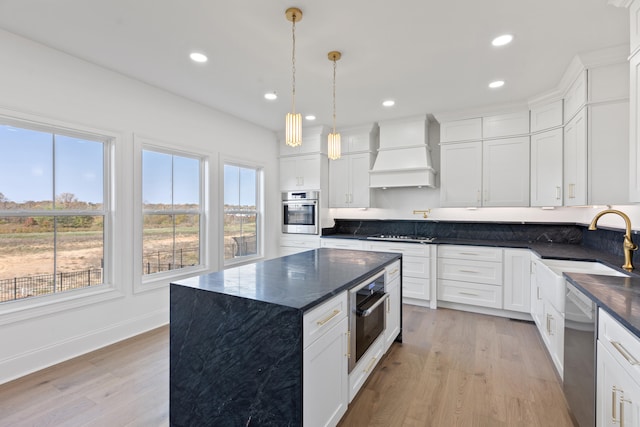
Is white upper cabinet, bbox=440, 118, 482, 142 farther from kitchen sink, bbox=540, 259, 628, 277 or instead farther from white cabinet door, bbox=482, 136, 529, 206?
kitchen sink, bbox=540, 259, 628, 277

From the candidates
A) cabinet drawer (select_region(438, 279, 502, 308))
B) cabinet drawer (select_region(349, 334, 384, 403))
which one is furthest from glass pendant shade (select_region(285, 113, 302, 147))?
cabinet drawer (select_region(438, 279, 502, 308))

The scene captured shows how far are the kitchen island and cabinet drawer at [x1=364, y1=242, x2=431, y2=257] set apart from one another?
238 cm

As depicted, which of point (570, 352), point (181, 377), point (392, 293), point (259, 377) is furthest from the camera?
point (392, 293)

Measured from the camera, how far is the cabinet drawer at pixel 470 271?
3.67 meters

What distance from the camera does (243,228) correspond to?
15.2ft

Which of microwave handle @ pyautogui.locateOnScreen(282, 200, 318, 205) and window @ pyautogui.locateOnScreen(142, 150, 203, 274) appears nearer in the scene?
window @ pyautogui.locateOnScreen(142, 150, 203, 274)

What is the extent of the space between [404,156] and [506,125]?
1326 millimetres

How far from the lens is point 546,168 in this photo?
3523mm

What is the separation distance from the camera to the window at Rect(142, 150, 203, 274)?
132 inches

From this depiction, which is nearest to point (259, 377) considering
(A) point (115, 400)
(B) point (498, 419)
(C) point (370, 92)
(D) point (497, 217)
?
(A) point (115, 400)

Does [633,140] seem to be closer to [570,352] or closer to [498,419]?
[570,352]

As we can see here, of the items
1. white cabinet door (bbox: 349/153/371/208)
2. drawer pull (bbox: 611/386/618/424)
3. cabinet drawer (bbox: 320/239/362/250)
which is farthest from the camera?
white cabinet door (bbox: 349/153/371/208)

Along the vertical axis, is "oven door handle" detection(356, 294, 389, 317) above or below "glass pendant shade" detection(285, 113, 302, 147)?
below

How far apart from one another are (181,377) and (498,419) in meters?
1.97
